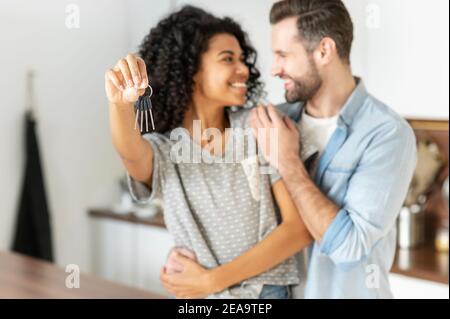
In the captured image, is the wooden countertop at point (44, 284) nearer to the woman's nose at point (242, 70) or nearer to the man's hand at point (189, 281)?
the man's hand at point (189, 281)

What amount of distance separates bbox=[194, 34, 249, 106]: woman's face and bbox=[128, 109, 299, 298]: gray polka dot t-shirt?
2 cm

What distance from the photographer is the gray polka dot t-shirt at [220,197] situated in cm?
44

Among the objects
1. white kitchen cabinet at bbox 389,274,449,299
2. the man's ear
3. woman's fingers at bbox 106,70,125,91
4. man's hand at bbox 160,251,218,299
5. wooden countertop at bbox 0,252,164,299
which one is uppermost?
the man's ear

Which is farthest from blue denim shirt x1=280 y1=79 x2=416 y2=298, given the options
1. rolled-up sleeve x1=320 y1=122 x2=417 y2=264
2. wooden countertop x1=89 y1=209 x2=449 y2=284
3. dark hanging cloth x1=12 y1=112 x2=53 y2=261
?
dark hanging cloth x1=12 y1=112 x2=53 y2=261

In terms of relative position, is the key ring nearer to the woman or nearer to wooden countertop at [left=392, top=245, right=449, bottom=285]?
the woman

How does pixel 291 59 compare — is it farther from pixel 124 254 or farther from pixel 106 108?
pixel 124 254

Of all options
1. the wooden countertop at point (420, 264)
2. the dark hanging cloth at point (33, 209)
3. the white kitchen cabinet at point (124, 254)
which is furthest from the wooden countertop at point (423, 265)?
the dark hanging cloth at point (33, 209)

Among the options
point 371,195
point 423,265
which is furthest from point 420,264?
point 371,195

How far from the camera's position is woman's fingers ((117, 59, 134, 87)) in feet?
1.13

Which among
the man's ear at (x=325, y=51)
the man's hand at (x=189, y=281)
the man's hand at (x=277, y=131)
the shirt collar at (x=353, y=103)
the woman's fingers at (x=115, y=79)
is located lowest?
the man's hand at (x=189, y=281)

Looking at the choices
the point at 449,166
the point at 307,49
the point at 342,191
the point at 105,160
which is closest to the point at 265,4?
the point at 307,49

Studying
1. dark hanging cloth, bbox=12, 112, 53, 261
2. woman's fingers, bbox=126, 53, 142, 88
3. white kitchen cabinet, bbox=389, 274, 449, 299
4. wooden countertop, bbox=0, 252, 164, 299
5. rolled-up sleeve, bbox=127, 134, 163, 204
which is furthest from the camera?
dark hanging cloth, bbox=12, 112, 53, 261

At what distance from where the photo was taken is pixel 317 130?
0.46 metres

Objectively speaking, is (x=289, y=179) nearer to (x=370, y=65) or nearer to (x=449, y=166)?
(x=370, y=65)
